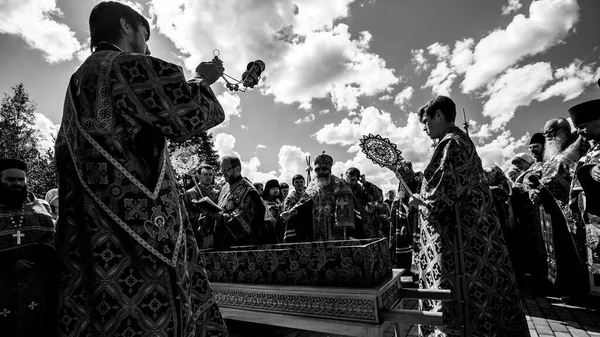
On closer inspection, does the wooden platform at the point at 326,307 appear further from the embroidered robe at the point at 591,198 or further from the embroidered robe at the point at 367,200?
the embroidered robe at the point at 367,200

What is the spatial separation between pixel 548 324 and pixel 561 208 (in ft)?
6.55

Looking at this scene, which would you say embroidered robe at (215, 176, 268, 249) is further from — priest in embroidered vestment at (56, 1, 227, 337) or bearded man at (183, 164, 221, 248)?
priest in embroidered vestment at (56, 1, 227, 337)

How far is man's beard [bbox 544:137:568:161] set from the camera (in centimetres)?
490

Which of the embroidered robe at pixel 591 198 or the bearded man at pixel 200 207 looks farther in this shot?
the bearded man at pixel 200 207

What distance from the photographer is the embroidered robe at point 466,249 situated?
2.60 metres

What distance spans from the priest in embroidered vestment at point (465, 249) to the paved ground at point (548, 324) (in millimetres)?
1428

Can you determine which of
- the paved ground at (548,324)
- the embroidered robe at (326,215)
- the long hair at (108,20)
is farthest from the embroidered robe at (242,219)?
the long hair at (108,20)

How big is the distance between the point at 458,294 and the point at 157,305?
2519 mm

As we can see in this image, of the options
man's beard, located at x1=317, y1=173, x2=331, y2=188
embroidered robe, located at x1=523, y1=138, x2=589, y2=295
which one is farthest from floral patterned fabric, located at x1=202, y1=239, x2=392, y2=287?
man's beard, located at x1=317, y1=173, x2=331, y2=188

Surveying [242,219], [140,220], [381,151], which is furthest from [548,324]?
[140,220]

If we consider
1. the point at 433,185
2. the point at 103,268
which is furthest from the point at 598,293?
the point at 103,268

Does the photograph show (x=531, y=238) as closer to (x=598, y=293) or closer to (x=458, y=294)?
(x=598, y=293)

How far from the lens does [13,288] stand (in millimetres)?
1550

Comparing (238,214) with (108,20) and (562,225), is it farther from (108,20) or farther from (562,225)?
(562,225)
